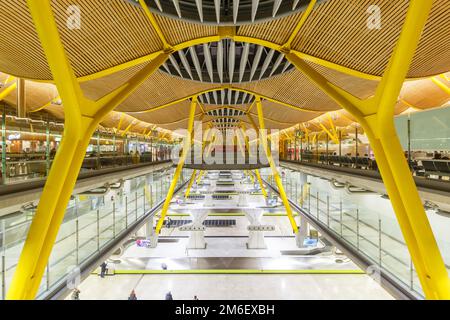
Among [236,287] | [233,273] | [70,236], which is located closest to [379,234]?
[70,236]

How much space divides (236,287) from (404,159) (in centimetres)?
1188

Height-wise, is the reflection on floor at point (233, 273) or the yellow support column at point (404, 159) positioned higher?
the yellow support column at point (404, 159)

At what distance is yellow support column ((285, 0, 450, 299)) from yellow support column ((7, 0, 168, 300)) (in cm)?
754

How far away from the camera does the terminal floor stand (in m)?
14.7

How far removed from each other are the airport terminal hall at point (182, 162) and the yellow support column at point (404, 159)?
32mm

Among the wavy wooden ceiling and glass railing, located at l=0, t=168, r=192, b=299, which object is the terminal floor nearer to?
glass railing, located at l=0, t=168, r=192, b=299

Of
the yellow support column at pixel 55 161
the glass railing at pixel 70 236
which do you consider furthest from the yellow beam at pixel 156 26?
the glass railing at pixel 70 236

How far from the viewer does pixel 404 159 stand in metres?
7.11

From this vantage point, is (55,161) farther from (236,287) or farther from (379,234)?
(236,287)

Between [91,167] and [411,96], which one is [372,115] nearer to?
[91,167]

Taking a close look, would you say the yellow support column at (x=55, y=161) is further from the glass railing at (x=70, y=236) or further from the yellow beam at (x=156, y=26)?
the yellow beam at (x=156, y=26)

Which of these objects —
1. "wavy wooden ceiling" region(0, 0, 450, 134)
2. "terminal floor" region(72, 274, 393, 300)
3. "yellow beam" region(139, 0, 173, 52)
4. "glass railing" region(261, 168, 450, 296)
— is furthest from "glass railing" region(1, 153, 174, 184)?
"glass railing" region(261, 168, 450, 296)

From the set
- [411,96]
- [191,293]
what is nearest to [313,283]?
[191,293]

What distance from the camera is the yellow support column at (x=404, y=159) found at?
5.88m
